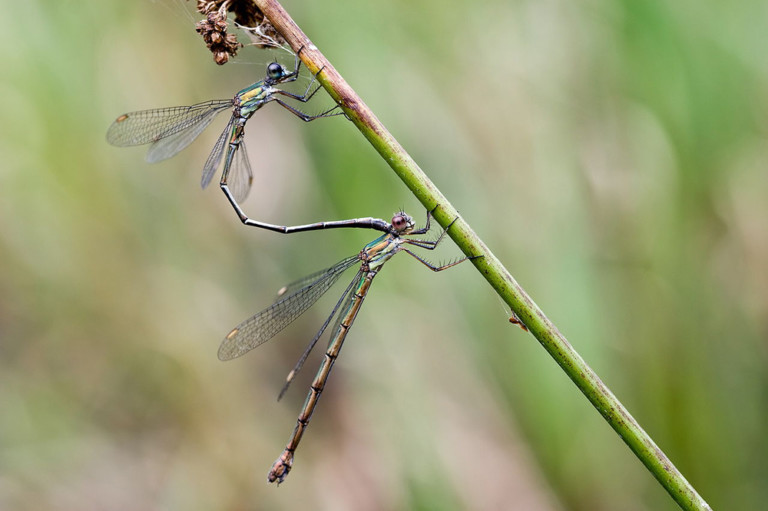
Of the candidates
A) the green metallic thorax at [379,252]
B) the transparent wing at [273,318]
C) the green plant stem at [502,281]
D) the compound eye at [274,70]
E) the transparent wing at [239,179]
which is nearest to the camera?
the green plant stem at [502,281]

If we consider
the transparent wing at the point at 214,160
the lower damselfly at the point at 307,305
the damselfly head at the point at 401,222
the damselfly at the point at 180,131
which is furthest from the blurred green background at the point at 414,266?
the damselfly head at the point at 401,222

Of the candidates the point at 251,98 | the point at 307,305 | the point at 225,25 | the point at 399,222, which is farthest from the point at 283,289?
the point at 225,25

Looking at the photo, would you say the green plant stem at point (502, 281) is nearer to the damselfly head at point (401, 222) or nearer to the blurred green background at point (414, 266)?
the damselfly head at point (401, 222)

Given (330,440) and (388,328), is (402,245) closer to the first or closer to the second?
(388,328)

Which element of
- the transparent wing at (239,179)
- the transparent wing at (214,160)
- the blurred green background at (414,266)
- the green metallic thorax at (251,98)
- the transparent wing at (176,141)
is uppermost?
the transparent wing at (176,141)

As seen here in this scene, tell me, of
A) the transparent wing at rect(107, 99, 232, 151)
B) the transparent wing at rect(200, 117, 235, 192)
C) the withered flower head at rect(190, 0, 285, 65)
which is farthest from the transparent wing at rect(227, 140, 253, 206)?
the withered flower head at rect(190, 0, 285, 65)
